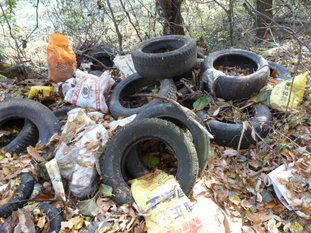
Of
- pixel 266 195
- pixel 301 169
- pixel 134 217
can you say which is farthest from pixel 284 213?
pixel 134 217

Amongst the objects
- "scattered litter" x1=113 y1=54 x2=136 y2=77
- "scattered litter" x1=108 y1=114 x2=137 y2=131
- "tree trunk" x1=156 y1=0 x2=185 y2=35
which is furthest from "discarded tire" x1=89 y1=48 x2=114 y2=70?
"scattered litter" x1=108 y1=114 x2=137 y2=131

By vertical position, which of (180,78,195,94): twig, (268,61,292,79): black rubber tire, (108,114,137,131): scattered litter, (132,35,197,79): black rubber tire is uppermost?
(132,35,197,79): black rubber tire

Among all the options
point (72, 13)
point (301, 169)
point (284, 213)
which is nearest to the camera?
point (284, 213)

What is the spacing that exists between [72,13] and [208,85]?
4.71 metres

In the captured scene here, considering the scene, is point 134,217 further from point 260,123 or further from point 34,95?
point 34,95

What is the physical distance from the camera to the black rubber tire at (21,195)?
2707mm

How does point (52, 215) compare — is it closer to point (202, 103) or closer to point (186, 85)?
point (202, 103)

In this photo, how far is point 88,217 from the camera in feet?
8.80

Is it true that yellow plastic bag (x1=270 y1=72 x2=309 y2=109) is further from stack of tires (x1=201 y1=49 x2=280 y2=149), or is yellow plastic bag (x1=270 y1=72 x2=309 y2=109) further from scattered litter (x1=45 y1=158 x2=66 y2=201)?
scattered litter (x1=45 y1=158 x2=66 y2=201)

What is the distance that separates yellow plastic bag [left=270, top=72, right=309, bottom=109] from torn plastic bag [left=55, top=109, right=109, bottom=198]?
2065 mm

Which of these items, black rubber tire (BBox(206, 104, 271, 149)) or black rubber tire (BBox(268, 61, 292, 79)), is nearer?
black rubber tire (BBox(206, 104, 271, 149))

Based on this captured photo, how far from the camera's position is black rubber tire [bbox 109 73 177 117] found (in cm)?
380

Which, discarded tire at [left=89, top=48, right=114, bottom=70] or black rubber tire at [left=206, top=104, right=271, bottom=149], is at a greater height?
discarded tire at [left=89, top=48, right=114, bottom=70]

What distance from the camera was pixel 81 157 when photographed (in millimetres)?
2977
